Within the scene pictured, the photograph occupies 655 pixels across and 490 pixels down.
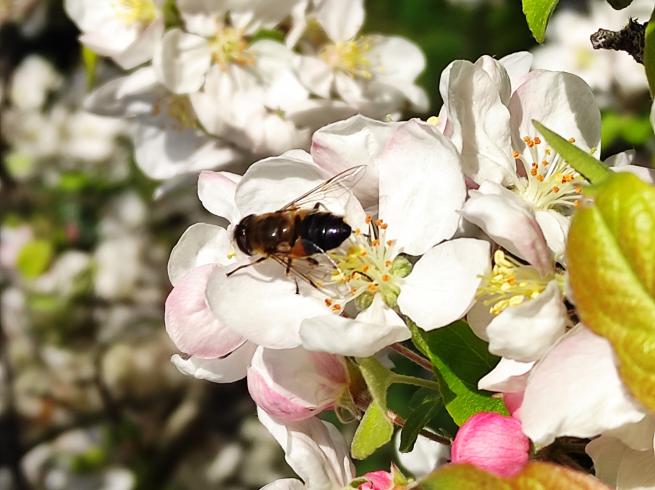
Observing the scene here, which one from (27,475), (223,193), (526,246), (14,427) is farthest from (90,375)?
(526,246)

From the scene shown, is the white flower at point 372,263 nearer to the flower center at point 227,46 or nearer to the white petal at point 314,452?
the white petal at point 314,452

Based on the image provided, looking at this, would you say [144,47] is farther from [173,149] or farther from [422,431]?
[422,431]

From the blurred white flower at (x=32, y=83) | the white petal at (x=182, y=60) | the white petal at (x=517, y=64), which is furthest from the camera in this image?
the blurred white flower at (x=32, y=83)

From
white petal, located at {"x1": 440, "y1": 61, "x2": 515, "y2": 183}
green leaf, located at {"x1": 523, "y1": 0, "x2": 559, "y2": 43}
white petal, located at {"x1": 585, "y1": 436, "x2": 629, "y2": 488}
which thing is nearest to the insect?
white petal, located at {"x1": 440, "y1": 61, "x2": 515, "y2": 183}

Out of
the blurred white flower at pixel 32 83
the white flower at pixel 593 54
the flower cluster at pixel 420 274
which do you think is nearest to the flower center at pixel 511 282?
the flower cluster at pixel 420 274

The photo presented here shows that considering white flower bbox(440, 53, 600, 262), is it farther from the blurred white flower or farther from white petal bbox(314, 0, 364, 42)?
the blurred white flower
